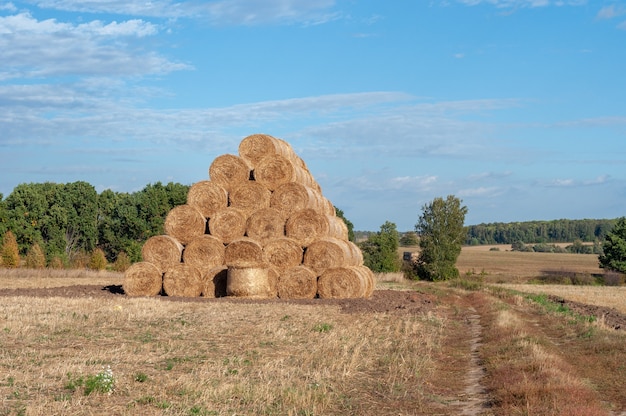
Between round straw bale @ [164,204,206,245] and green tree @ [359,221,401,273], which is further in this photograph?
green tree @ [359,221,401,273]

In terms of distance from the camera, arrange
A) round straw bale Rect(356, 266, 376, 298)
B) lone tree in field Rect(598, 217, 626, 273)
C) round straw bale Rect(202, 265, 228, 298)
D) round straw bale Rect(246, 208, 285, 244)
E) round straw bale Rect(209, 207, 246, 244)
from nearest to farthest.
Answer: round straw bale Rect(202, 265, 228, 298), round straw bale Rect(246, 208, 285, 244), round straw bale Rect(209, 207, 246, 244), round straw bale Rect(356, 266, 376, 298), lone tree in field Rect(598, 217, 626, 273)

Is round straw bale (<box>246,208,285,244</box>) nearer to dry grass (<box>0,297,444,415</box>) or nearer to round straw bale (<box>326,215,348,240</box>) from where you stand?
round straw bale (<box>326,215,348,240</box>)

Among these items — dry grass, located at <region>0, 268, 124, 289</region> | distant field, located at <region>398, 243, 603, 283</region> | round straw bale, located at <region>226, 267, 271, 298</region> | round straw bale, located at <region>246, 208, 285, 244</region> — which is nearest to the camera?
round straw bale, located at <region>226, 267, 271, 298</region>

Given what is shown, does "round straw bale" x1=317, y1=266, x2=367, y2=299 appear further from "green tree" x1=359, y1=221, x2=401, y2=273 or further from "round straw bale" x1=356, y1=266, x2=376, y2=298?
"green tree" x1=359, y1=221, x2=401, y2=273

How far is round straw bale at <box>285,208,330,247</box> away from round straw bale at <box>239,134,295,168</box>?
2.76m

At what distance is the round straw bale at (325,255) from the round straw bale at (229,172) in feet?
11.2

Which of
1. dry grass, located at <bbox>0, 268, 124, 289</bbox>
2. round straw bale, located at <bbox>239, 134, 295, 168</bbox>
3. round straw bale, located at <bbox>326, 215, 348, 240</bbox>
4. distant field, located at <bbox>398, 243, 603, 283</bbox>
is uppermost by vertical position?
round straw bale, located at <bbox>239, 134, 295, 168</bbox>

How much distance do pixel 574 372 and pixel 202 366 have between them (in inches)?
228

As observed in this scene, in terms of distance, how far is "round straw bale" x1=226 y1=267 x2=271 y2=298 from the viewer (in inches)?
906

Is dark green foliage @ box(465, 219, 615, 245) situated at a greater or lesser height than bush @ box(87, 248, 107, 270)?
greater

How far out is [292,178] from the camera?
24891 mm

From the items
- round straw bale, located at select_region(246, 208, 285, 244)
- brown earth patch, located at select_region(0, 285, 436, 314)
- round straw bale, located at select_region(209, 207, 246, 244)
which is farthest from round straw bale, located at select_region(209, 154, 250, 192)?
brown earth patch, located at select_region(0, 285, 436, 314)

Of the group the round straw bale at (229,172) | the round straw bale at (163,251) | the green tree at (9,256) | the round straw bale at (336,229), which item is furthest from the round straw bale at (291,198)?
the green tree at (9,256)

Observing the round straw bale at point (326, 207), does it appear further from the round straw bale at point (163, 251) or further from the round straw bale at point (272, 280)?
the round straw bale at point (163, 251)
